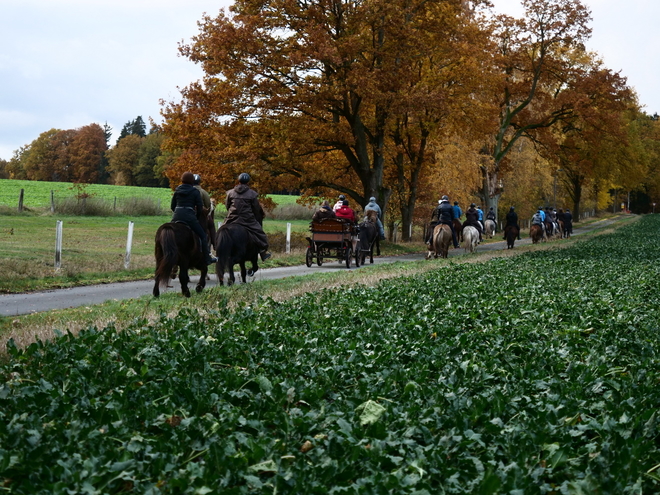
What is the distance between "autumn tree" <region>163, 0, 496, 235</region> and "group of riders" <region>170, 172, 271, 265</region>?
36.4 ft

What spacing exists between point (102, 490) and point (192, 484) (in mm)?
449

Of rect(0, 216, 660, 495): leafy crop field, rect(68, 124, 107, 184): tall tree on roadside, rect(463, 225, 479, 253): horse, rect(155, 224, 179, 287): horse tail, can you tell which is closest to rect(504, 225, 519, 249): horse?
rect(463, 225, 479, 253): horse

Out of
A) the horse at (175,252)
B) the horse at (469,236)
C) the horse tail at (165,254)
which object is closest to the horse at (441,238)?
the horse at (469,236)

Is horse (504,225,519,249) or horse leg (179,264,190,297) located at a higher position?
horse (504,225,519,249)

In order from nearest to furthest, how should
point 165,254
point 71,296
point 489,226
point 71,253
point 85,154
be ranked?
point 165,254 < point 71,296 < point 71,253 < point 489,226 < point 85,154

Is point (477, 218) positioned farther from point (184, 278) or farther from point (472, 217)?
point (184, 278)

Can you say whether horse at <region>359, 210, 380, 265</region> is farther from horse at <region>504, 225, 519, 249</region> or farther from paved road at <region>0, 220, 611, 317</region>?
horse at <region>504, 225, 519, 249</region>

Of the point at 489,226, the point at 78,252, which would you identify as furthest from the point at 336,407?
the point at 489,226

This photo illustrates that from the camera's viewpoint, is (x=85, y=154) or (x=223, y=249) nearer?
(x=223, y=249)

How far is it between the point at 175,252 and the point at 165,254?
0.58 feet

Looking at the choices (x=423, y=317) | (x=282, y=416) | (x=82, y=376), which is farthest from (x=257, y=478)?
(x=423, y=317)

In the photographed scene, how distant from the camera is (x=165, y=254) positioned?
12.1 meters

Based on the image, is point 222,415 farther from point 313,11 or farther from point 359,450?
point 313,11

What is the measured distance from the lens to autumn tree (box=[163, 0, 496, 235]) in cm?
2758
